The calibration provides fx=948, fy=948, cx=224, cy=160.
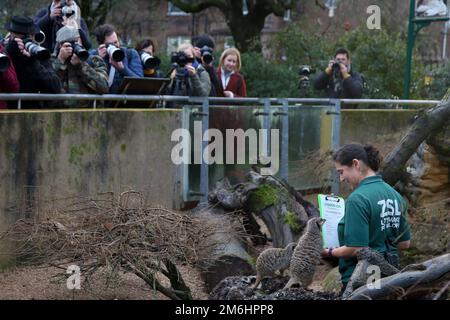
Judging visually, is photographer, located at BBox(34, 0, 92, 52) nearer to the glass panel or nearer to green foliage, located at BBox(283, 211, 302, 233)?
the glass panel

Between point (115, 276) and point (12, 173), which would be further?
point (12, 173)

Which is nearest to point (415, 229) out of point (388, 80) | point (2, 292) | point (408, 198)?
point (408, 198)

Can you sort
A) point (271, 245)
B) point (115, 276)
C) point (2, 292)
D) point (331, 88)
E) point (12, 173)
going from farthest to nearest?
point (331, 88) < point (271, 245) < point (12, 173) < point (2, 292) < point (115, 276)

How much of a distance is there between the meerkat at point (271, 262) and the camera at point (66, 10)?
13.3 feet

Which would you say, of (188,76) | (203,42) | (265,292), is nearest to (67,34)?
(188,76)

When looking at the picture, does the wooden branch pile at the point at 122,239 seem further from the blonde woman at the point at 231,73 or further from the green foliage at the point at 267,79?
the green foliage at the point at 267,79

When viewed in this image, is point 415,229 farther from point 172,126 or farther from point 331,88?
point 331,88

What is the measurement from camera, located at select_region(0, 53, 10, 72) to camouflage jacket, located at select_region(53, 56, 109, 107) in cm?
110

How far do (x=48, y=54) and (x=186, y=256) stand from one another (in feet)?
8.48

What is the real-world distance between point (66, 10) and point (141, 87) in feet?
3.68

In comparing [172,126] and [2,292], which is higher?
[172,126]

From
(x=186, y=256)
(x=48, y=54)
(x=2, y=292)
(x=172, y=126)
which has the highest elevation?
(x=48, y=54)

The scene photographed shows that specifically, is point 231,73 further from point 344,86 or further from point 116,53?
point 116,53

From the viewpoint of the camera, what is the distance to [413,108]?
13.6m
